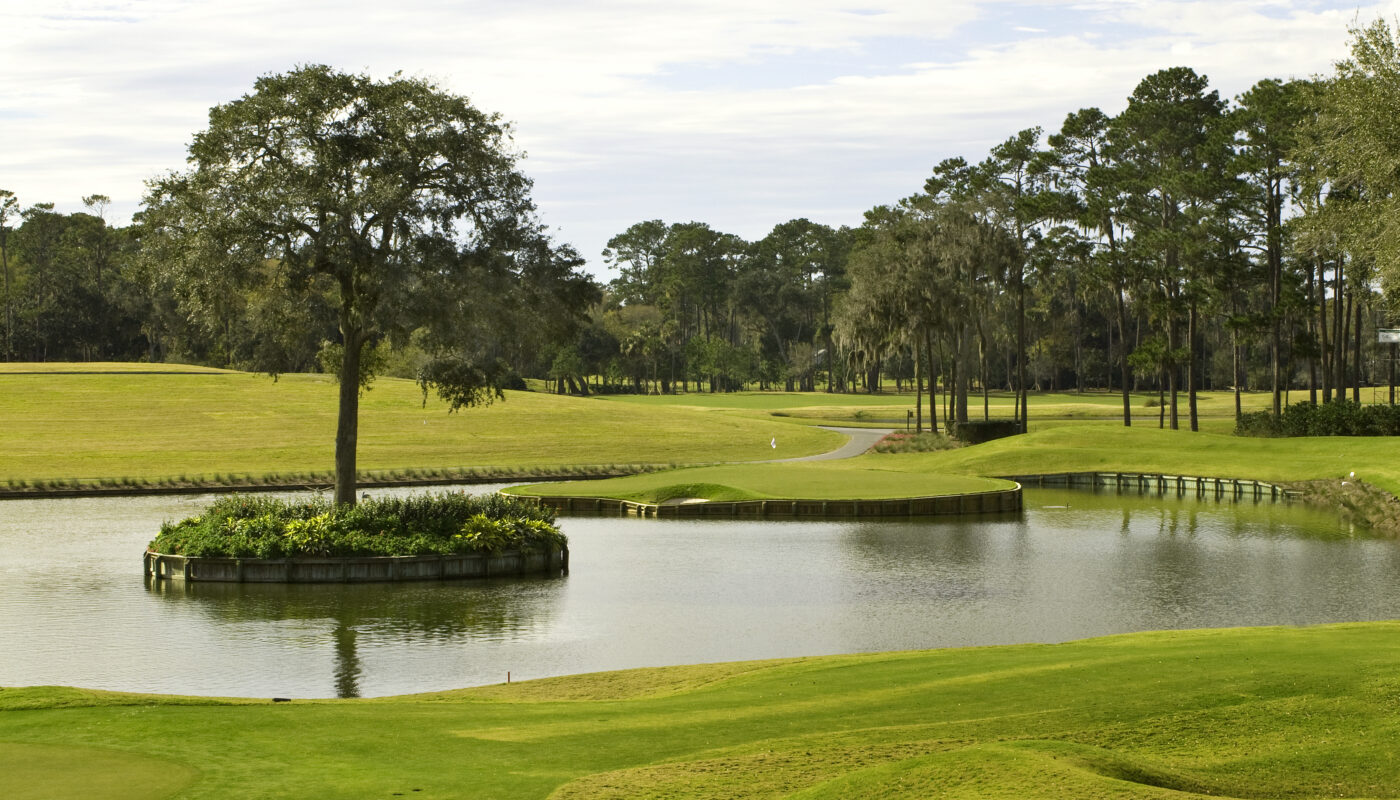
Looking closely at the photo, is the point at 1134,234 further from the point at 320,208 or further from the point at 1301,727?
the point at 1301,727

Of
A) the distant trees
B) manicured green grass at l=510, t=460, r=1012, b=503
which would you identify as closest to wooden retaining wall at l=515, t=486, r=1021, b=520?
manicured green grass at l=510, t=460, r=1012, b=503

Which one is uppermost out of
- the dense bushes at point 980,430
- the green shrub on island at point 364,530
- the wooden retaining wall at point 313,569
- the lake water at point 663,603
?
the dense bushes at point 980,430

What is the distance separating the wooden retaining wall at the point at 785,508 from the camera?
4606cm

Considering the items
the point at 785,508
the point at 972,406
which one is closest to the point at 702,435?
the point at 785,508

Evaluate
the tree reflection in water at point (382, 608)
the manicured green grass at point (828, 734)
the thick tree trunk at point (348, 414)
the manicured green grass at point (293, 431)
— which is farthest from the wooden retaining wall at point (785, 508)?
the manicured green grass at point (828, 734)

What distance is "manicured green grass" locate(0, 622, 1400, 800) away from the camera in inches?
413

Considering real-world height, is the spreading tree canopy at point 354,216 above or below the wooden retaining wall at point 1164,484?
above

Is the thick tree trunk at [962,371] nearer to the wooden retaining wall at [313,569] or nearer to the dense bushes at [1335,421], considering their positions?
the dense bushes at [1335,421]

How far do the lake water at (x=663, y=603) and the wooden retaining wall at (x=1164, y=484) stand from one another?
10.8m

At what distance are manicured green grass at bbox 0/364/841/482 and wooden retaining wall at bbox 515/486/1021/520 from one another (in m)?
18.1

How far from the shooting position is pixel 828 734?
12.9 meters

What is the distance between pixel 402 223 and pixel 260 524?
8.42 meters

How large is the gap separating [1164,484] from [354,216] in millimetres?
38439

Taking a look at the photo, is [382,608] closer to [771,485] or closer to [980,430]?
[771,485]
